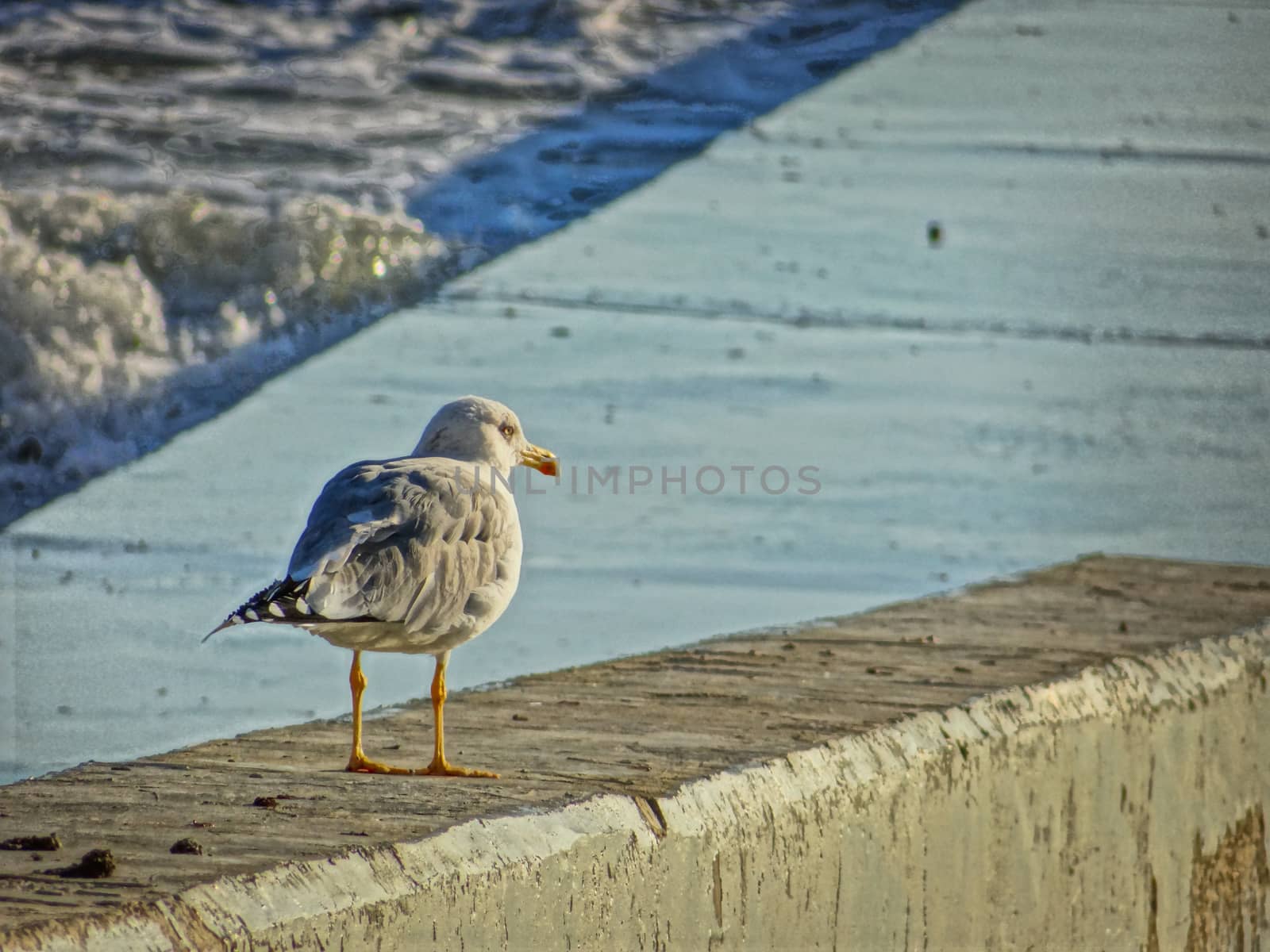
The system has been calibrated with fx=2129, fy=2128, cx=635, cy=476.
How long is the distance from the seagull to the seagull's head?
0.05m

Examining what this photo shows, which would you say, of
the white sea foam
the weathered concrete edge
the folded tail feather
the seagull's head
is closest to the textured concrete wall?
the weathered concrete edge

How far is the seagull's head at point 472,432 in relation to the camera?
391 cm

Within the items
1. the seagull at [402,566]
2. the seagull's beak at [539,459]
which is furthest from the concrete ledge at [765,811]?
the seagull's beak at [539,459]

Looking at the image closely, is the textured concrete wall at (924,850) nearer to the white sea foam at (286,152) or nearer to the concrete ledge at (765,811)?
the concrete ledge at (765,811)

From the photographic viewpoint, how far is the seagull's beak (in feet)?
13.4

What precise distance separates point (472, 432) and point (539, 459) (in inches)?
11.8

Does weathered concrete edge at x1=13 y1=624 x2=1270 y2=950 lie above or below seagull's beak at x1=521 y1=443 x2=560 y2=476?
below

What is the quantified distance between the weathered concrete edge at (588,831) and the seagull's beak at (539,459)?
2.75 ft

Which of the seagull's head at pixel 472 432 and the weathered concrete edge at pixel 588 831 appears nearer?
the weathered concrete edge at pixel 588 831

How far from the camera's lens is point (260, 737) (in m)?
3.98

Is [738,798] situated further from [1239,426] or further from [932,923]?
[1239,426]

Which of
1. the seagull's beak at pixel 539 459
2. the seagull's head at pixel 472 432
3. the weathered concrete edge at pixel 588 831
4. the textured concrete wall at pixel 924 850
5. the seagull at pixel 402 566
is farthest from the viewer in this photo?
the seagull's beak at pixel 539 459

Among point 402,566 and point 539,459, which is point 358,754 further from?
point 539,459

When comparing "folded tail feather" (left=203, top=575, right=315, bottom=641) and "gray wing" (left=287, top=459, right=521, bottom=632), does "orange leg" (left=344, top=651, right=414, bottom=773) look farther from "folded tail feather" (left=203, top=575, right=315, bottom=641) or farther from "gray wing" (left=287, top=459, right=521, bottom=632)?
"folded tail feather" (left=203, top=575, right=315, bottom=641)
